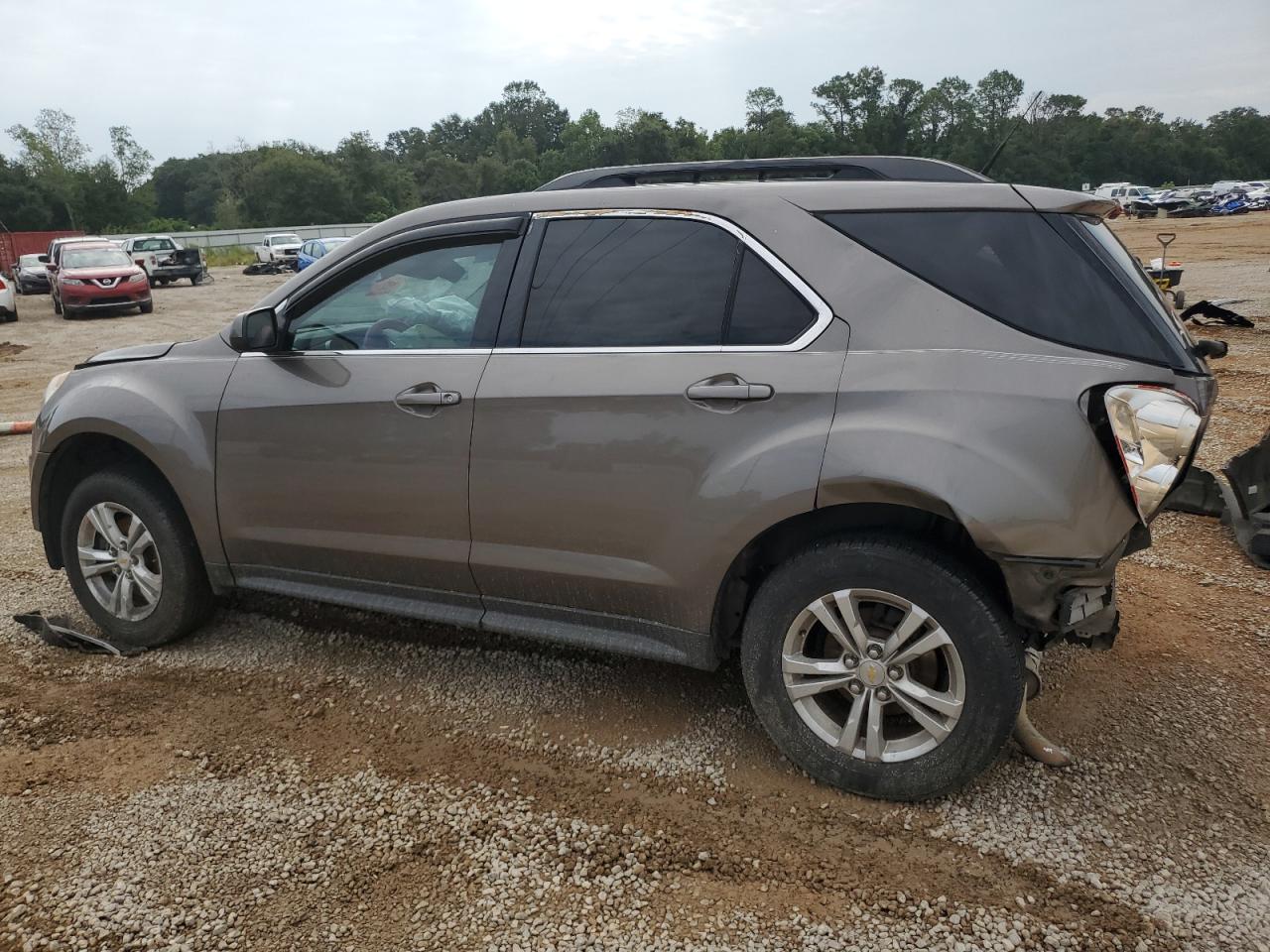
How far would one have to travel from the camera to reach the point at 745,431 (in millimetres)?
2818

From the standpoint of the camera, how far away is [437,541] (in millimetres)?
3363

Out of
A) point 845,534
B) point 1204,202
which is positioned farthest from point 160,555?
point 1204,202

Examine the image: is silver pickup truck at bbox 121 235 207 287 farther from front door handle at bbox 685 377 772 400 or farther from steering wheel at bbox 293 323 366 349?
front door handle at bbox 685 377 772 400

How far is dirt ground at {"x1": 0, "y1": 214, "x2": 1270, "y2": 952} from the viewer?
2.42 meters

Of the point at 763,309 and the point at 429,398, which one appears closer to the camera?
the point at 763,309

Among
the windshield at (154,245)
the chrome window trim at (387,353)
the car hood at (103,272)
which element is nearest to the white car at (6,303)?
the car hood at (103,272)

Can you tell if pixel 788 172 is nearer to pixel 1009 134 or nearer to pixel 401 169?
pixel 1009 134

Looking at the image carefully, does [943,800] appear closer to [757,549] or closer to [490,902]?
[757,549]

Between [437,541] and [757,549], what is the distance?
3.76ft

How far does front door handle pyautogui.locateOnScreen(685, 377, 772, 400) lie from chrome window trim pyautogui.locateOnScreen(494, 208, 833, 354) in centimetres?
11

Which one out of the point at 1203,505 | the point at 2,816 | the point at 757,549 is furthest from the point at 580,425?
the point at 1203,505

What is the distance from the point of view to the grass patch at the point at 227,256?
49.2 metres

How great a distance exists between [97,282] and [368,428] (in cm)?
2138

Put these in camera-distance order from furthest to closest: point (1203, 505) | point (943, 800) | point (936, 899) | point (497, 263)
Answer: point (1203, 505), point (497, 263), point (943, 800), point (936, 899)
